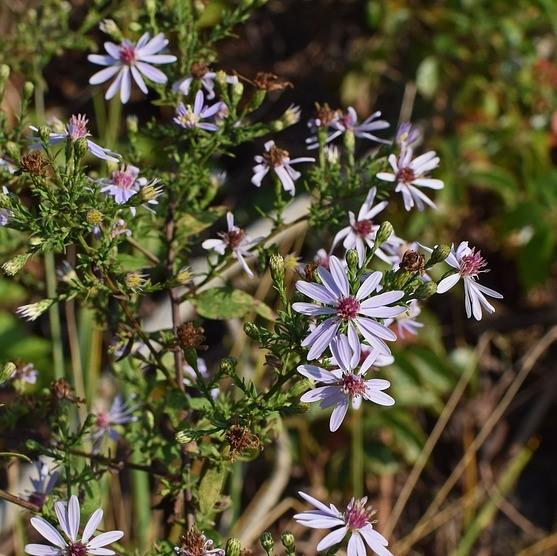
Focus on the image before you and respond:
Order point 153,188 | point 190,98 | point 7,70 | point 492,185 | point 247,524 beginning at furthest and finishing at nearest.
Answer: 1. point 492,185
2. point 247,524
3. point 7,70
4. point 190,98
5. point 153,188

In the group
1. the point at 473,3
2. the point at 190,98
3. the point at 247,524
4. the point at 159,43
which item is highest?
the point at 473,3

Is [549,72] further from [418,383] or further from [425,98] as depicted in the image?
[418,383]

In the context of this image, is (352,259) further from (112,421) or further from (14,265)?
(112,421)

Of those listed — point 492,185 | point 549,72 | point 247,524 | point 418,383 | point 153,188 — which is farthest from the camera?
point 549,72

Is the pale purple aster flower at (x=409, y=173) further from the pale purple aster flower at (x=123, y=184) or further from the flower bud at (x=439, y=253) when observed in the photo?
the pale purple aster flower at (x=123, y=184)

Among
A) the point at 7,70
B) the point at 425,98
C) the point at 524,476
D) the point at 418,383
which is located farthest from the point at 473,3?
the point at 7,70

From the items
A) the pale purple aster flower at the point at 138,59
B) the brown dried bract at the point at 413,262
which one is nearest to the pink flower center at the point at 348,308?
the brown dried bract at the point at 413,262

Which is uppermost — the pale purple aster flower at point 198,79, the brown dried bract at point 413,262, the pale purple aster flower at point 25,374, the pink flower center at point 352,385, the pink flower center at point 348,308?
the pale purple aster flower at point 198,79

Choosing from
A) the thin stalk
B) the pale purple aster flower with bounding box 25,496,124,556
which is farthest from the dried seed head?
the thin stalk
